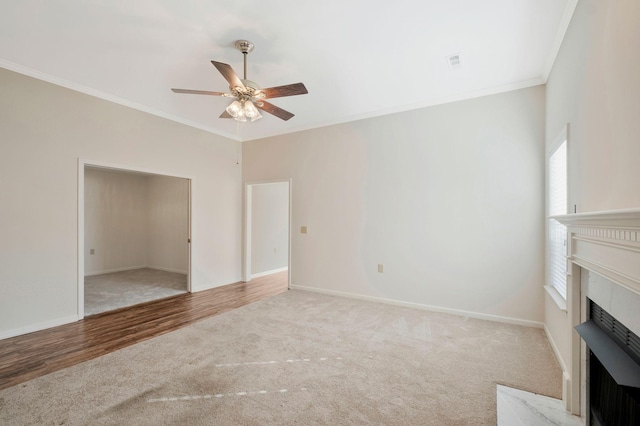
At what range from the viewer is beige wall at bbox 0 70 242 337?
2.98m

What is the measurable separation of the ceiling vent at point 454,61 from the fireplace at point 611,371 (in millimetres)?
2366

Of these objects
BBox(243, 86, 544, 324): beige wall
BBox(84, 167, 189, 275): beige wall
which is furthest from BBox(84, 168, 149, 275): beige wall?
BBox(243, 86, 544, 324): beige wall

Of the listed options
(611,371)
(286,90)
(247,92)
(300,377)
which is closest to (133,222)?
(247,92)

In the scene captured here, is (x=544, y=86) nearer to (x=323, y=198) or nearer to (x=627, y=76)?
(x=627, y=76)

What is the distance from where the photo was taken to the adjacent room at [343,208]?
180cm

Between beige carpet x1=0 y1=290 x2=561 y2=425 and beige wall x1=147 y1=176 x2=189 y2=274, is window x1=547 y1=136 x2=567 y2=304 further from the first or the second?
beige wall x1=147 y1=176 x2=189 y2=274

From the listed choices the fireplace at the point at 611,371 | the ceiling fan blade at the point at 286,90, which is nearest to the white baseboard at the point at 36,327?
the ceiling fan blade at the point at 286,90

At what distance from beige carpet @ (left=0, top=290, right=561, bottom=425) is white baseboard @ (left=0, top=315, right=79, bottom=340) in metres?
1.31

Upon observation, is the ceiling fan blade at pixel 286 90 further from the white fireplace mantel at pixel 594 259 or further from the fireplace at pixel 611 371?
the fireplace at pixel 611 371

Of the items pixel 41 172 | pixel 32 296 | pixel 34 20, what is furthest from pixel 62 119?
pixel 32 296

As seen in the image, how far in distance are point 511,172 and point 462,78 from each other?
4.13 feet

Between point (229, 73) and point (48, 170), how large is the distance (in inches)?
105

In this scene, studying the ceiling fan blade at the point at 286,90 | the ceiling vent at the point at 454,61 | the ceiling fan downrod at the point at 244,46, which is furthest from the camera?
the ceiling vent at the point at 454,61

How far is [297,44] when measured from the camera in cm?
257
